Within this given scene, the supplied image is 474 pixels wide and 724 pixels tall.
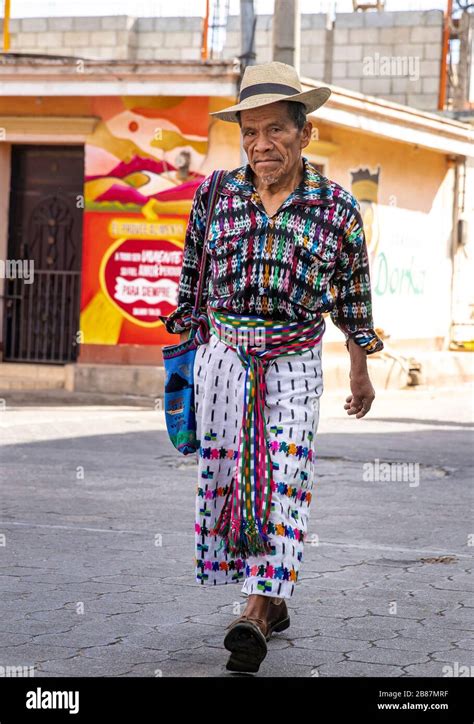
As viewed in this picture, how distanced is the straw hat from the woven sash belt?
74 cm

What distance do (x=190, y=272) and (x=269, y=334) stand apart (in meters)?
0.51

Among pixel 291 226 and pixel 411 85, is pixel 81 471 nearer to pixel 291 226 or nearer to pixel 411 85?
pixel 291 226

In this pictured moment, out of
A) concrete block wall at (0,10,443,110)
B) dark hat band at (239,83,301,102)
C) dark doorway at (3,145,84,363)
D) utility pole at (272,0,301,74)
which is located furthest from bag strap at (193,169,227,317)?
concrete block wall at (0,10,443,110)

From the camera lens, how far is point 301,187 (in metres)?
4.66

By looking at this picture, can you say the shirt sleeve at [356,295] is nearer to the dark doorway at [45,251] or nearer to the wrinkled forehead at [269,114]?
the wrinkled forehead at [269,114]

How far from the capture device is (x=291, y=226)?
4582mm

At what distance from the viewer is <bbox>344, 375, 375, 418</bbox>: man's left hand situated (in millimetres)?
4793

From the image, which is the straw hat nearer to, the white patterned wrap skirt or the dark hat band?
the dark hat band

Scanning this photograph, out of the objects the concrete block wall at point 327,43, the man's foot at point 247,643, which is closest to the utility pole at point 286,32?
the concrete block wall at point 327,43

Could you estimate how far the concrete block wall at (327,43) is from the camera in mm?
22312

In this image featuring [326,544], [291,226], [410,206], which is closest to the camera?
[291,226]
